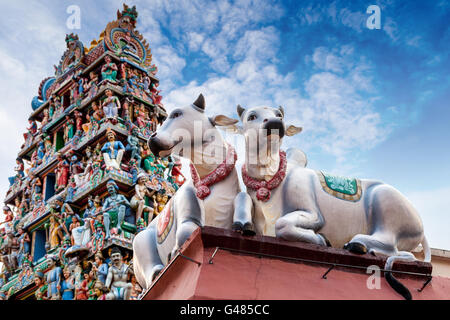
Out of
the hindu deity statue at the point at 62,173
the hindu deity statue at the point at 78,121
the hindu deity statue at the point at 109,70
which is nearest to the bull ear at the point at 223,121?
the hindu deity statue at the point at 62,173

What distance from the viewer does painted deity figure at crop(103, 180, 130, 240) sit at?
45.8 feet

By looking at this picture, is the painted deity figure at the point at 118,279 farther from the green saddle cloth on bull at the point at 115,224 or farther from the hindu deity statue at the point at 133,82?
the hindu deity statue at the point at 133,82

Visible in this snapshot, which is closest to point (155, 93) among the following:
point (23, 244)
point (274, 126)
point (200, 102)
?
point (23, 244)

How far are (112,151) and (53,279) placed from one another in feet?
12.8

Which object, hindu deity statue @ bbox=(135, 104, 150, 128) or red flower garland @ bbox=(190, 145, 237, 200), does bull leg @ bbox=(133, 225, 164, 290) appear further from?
hindu deity statue @ bbox=(135, 104, 150, 128)

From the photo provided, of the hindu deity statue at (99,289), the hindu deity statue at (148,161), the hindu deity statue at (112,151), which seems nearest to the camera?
the hindu deity statue at (99,289)

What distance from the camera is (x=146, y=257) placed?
529 centimetres

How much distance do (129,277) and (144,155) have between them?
411 cm

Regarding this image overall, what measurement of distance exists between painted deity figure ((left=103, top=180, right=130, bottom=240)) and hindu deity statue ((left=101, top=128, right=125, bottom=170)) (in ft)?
2.30

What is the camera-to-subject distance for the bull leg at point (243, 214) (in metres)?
4.14

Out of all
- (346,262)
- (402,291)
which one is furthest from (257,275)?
(402,291)

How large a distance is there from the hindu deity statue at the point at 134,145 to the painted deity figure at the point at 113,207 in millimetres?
1302

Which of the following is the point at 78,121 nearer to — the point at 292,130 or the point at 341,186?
the point at 292,130

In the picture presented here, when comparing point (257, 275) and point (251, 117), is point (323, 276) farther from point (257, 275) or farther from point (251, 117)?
point (251, 117)
